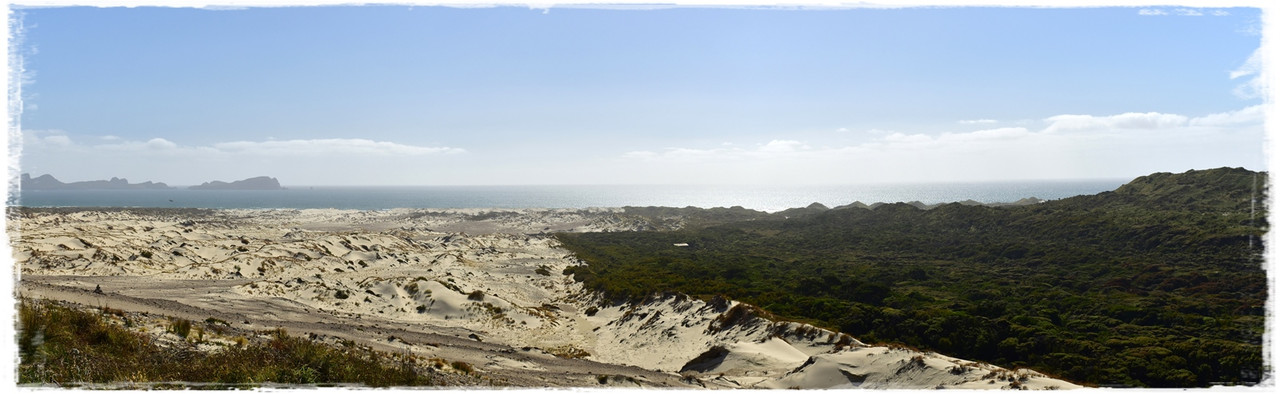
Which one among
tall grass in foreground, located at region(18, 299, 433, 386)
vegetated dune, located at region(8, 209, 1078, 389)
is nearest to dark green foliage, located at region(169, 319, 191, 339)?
tall grass in foreground, located at region(18, 299, 433, 386)

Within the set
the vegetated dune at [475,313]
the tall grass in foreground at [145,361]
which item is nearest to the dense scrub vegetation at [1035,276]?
the vegetated dune at [475,313]

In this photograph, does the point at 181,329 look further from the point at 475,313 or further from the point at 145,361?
the point at 475,313

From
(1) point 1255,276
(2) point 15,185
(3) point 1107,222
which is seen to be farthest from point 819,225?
(2) point 15,185

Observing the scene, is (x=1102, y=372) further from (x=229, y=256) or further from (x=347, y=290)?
(x=229, y=256)

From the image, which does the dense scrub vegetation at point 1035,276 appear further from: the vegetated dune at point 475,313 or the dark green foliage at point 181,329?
the dark green foliage at point 181,329

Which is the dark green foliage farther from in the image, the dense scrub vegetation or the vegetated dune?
the dense scrub vegetation

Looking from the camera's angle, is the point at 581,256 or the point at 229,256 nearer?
the point at 229,256
